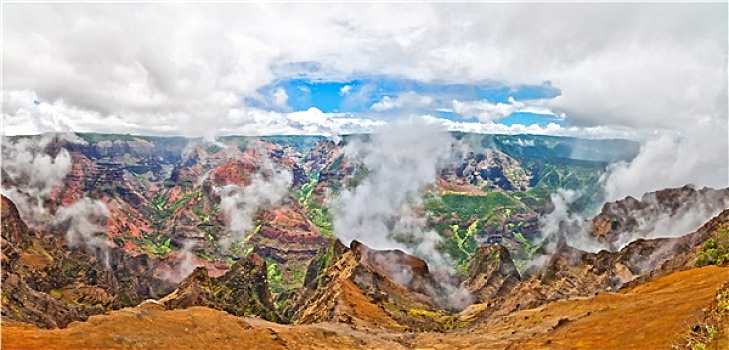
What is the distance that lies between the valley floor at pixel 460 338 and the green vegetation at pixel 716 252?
8.85 metres

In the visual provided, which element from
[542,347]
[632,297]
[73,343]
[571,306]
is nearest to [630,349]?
[542,347]

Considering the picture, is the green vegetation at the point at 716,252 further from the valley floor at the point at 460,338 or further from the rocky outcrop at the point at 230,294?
the rocky outcrop at the point at 230,294

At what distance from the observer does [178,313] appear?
74938 millimetres

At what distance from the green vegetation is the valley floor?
8.85 meters

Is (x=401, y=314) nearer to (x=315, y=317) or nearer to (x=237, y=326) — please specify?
(x=315, y=317)

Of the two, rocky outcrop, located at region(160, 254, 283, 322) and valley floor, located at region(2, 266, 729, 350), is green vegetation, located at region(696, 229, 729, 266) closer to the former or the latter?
valley floor, located at region(2, 266, 729, 350)

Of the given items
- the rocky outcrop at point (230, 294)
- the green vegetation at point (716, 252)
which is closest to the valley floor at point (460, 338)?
the green vegetation at point (716, 252)

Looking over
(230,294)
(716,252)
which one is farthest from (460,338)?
(230,294)

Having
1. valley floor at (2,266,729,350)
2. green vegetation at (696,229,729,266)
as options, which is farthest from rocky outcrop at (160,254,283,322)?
green vegetation at (696,229,729,266)

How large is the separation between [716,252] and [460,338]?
6111cm

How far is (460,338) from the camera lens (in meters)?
100

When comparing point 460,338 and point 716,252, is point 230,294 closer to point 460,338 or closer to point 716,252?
point 460,338

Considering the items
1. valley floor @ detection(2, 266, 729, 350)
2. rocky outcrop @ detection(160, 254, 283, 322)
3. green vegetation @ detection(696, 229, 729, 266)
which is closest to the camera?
valley floor @ detection(2, 266, 729, 350)

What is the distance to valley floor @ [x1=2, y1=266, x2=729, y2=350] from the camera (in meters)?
52.3
